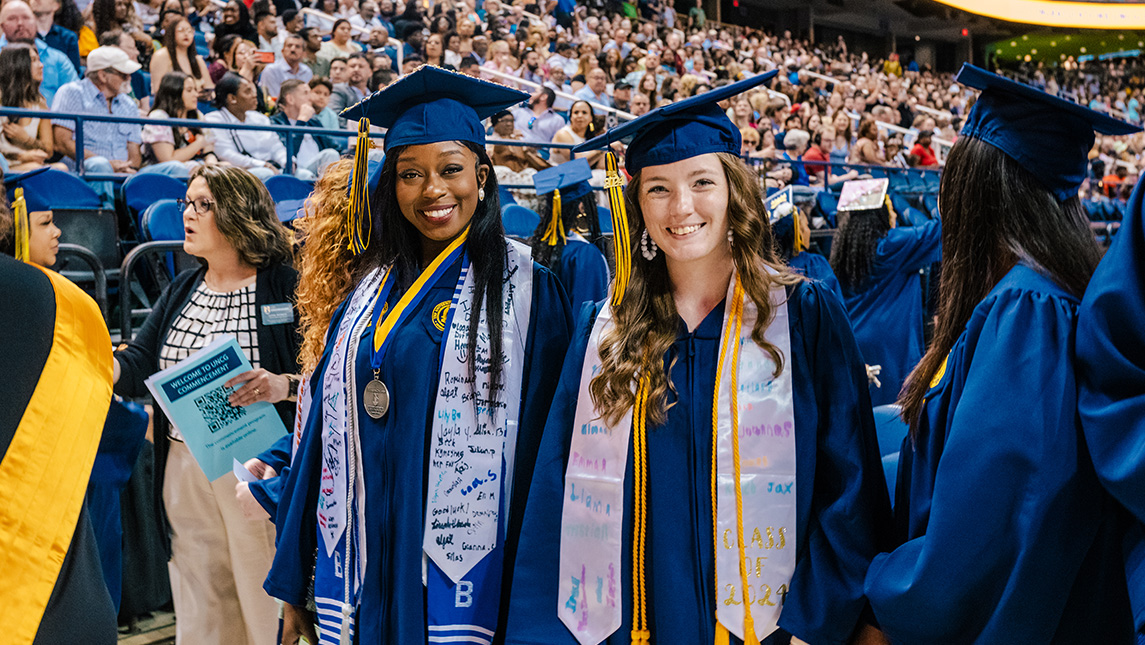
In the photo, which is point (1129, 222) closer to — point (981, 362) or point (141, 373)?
point (981, 362)

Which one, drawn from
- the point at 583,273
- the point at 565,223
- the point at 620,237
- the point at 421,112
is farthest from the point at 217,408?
the point at 565,223

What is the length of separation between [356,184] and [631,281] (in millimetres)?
735

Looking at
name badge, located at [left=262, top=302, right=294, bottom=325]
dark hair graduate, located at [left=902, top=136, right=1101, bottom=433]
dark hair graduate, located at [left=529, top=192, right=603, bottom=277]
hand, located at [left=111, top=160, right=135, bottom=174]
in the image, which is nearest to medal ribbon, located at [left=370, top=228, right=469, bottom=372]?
name badge, located at [left=262, top=302, right=294, bottom=325]

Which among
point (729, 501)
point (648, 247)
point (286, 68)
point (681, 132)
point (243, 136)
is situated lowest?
point (729, 501)

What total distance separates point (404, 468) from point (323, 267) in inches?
42.4

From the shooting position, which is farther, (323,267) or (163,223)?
(163,223)

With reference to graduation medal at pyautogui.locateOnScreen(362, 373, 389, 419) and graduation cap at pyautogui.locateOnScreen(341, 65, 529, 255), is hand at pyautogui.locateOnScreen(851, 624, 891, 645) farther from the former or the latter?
graduation cap at pyautogui.locateOnScreen(341, 65, 529, 255)

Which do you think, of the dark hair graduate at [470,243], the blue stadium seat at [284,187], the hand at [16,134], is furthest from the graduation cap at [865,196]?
the hand at [16,134]

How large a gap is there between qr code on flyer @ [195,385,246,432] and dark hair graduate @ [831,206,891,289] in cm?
374

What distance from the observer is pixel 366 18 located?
10609 mm

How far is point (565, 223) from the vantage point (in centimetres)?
430

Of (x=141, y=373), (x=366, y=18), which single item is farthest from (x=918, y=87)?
(x=141, y=373)

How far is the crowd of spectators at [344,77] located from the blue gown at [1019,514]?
457 centimetres

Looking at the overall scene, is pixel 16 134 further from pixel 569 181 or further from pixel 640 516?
pixel 640 516
